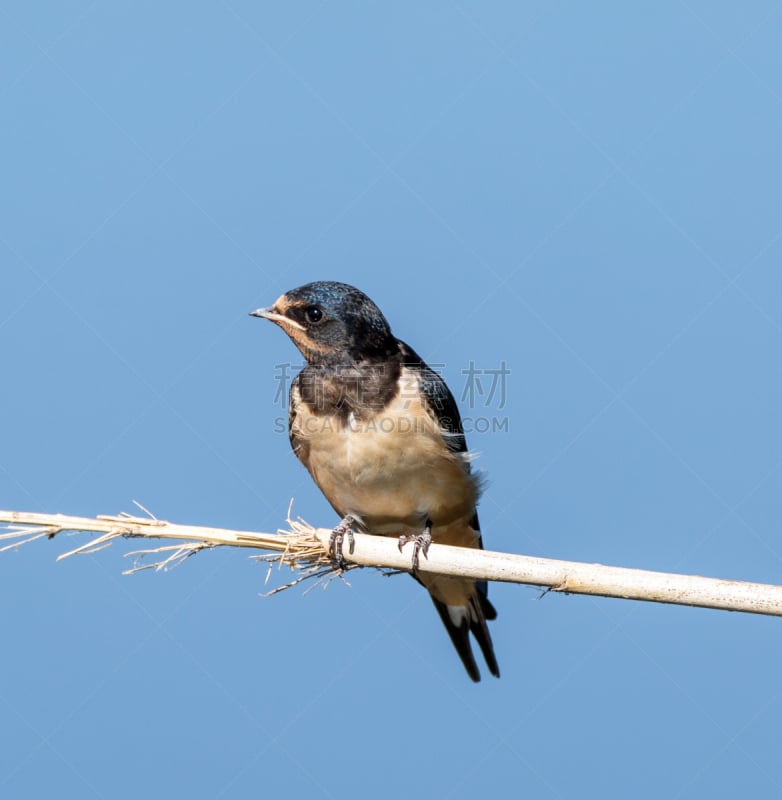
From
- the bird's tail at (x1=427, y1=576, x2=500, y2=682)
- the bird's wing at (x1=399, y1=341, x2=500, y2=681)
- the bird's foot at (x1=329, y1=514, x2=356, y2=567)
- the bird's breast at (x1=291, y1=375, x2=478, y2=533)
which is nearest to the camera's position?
the bird's foot at (x1=329, y1=514, x2=356, y2=567)

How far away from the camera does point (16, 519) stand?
10.4ft

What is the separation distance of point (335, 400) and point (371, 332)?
11.0 inches

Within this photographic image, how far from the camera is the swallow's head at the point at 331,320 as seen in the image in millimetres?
4348

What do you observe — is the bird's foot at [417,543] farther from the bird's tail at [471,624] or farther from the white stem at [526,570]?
the bird's tail at [471,624]

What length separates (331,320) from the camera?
172 inches

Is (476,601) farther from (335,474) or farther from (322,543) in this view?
(322,543)

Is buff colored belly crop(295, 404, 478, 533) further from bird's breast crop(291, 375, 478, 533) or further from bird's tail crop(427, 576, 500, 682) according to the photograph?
bird's tail crop(427, 576, 500, 682)

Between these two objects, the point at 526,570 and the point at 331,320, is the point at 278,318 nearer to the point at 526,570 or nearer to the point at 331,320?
the point at 331,320

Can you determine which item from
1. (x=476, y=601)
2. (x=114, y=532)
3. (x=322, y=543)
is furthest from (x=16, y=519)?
(x=476, y=601)

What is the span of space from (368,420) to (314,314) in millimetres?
429

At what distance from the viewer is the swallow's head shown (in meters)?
4.35

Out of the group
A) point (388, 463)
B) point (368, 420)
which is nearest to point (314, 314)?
point (368, 420)

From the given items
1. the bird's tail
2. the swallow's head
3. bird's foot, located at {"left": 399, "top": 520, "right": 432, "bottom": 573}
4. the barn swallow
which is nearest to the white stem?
bird's foot, located at {"left": 399, "top": 520, "right": 432, "bottom": 573}

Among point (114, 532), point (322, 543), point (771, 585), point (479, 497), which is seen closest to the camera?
point (771, 585)
